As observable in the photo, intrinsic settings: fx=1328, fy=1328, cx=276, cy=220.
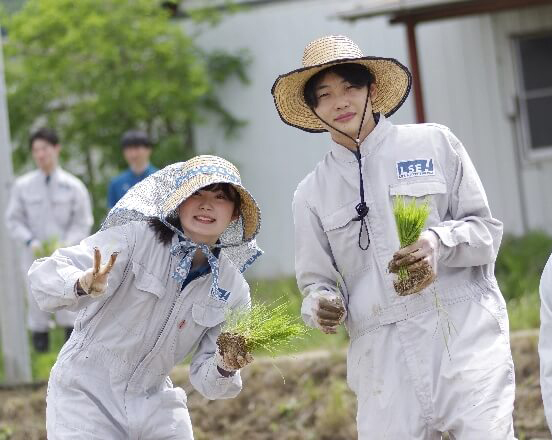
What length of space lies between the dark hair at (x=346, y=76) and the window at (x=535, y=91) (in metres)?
8.89

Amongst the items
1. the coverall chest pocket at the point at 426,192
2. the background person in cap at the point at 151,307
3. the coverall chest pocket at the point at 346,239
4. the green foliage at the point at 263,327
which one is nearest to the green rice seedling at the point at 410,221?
the coverall chest pocket at the point at 426,192

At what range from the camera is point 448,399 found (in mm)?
4898

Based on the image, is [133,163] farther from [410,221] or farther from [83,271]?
[410,221]

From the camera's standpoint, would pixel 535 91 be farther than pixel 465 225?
Yes

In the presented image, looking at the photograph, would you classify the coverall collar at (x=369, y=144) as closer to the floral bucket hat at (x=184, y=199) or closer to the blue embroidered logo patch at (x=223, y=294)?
the floral bucket hat at (x=184, y=199)

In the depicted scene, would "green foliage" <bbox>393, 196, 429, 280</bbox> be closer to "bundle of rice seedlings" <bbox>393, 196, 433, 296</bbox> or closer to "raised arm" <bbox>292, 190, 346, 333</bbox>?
"bundle of rice seedlings" <bbox>393, 196, 433, 296</bbox>

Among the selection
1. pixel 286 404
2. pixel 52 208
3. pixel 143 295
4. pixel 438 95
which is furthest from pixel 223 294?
pixel 438 95

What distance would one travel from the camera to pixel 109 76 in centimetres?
1475

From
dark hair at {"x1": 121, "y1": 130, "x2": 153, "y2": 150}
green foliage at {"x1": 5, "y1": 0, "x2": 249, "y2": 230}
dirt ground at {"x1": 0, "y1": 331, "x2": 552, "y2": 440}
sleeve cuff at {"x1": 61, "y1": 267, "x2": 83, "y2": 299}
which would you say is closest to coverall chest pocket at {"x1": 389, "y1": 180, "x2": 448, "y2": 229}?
sleeve cuff at {"x1": 61, "y1": 267, "x2": 83, "y2": 299}

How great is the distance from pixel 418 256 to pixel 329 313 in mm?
459

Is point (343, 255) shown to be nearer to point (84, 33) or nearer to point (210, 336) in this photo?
point (210, 336)

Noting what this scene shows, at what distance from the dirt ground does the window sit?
5.18 metres

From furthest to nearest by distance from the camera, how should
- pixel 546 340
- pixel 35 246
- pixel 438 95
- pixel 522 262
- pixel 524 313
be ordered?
pixel 438 95
pixel 522 262
pixel 35 246
pixel 524 313
pixel 546 340

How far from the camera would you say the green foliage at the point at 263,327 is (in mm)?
4973
